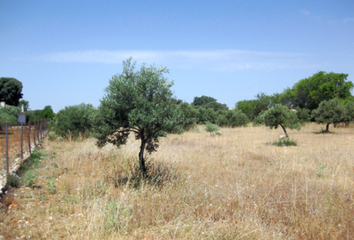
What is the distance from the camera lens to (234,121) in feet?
109

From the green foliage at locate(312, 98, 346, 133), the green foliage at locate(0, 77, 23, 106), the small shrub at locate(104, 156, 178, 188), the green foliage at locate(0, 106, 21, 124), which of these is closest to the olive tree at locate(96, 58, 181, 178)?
the small shrub at locate(104, 156, 178, 188)

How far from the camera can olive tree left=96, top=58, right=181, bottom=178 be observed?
19.9ft

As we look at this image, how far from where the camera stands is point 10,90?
65188 millimetres

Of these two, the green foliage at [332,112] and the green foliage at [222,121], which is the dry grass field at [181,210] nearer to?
the green foliage at [332,112]

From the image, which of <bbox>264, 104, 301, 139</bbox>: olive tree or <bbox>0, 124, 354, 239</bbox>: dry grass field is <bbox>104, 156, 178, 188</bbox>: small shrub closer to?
<bbox>0, 124, 354, 239</bbox>: dry grass field

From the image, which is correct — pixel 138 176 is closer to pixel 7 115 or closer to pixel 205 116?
pixel 7 115

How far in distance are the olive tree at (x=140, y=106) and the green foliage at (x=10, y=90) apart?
7255 centimetres

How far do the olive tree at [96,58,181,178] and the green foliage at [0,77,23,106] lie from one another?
238 feet

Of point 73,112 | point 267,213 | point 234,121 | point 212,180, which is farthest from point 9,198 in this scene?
point 234,121

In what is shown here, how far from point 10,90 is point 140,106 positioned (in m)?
74.0

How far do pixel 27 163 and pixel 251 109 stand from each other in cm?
4549

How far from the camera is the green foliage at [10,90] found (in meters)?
64.3

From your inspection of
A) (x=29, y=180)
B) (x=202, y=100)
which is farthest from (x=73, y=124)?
(x=202, y=100)

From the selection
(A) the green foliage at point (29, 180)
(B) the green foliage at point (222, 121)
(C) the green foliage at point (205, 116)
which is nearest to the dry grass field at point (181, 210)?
(A) the green foliage at point (29, 180)
